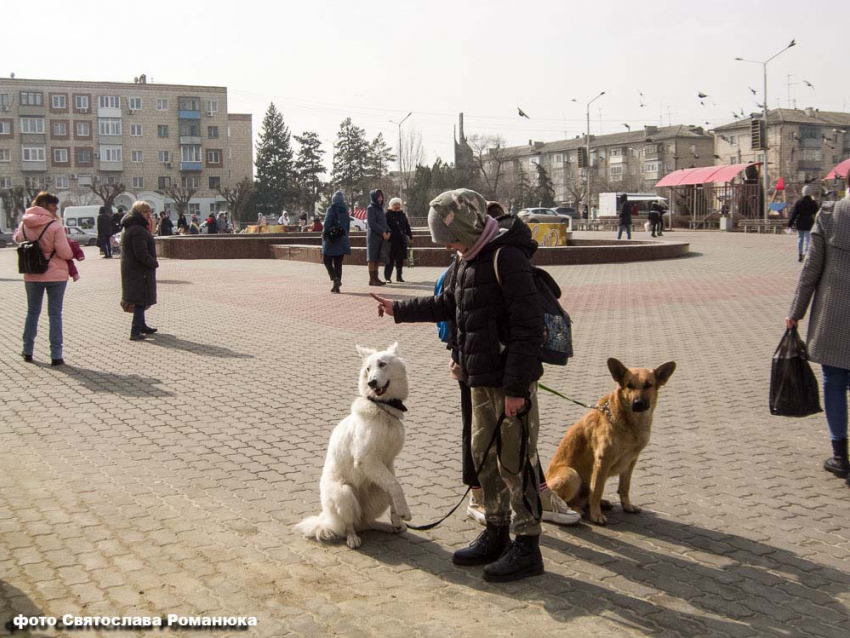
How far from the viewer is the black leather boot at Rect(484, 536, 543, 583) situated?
4281 millimetres

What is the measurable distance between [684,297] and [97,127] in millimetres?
95946

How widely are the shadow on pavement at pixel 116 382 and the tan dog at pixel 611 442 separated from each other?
16.6ft

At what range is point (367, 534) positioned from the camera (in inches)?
198

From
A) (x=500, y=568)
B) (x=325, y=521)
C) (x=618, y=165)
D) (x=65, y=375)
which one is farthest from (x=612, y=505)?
(x=618, y=165)

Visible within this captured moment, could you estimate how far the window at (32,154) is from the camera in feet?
323

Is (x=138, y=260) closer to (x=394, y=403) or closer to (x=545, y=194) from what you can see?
(x=394, y=403)

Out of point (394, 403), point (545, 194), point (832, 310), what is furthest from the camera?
point (545, 194)

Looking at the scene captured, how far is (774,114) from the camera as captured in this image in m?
111

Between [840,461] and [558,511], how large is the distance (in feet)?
7.35

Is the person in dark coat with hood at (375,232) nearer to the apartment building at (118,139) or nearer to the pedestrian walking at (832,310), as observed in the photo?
the pedestrian walking at (832,310)

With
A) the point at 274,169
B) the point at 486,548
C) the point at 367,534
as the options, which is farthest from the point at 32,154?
the point at 486,548

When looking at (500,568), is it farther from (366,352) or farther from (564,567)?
(366,352)

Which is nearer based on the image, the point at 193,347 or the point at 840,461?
the point at 840,461

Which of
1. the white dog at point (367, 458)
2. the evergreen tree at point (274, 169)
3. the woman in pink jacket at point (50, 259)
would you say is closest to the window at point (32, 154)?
the evergreen tree at point (274, 169)
